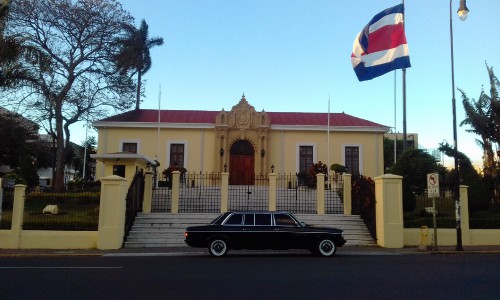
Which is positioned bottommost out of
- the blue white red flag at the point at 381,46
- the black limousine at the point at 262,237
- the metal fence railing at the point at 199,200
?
the black limousine at the point at 262,237

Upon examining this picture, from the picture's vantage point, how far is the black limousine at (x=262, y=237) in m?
14.5

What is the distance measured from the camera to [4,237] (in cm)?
1750

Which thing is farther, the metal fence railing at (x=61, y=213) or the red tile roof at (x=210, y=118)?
the red tile roof at (x=210, y=118)

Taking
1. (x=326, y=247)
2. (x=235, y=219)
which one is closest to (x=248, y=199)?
(x=235, y=219)

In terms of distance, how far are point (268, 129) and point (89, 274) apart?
23.1 meters

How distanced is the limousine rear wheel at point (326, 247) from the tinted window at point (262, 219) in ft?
5.64

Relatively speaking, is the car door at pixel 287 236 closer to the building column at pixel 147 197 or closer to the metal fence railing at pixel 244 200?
the metal fence railing at pixel 244 200

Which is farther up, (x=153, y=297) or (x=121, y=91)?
(x=121, y=91)

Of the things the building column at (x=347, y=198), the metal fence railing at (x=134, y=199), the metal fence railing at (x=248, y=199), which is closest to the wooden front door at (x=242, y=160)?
the metal fence railing at (x=248, y=199)

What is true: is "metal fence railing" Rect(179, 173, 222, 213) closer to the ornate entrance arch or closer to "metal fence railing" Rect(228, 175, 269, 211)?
"metal fence railing" Rect(228, 175, 269, 211)

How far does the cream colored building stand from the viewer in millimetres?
32562

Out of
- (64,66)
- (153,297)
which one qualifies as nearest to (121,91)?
(64,66)

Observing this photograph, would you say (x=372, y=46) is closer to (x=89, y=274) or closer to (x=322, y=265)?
(x=322, y=265)

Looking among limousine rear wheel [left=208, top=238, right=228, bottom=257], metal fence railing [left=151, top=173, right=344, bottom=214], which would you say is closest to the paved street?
limousine rear wheel [left=208, top=238, right=228, bottom=257]
